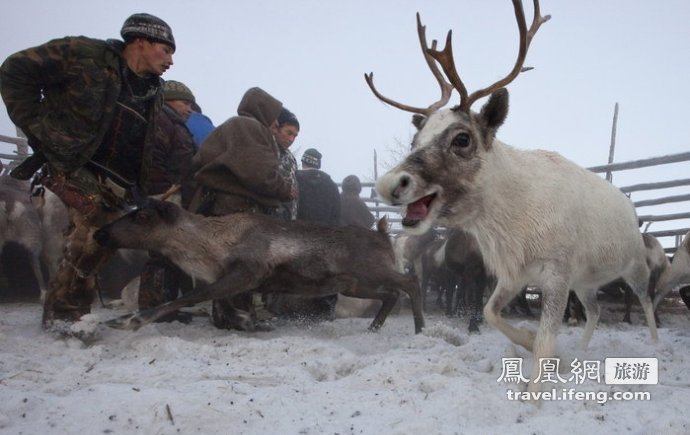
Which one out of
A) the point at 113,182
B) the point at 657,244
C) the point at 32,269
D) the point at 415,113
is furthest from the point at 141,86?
the point at 657,244

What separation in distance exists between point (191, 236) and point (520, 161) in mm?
2775

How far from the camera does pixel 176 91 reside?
605cm

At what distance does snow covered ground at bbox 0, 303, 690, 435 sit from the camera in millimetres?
2309

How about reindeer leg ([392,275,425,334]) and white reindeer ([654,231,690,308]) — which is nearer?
reindeer leg ([392,275,425,334])

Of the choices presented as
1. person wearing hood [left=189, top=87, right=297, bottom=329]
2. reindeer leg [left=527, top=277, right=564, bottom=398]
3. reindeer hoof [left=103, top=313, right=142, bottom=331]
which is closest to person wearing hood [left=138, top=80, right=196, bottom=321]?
person wearing hood [left=189, top=87, right=297, bottom=329]

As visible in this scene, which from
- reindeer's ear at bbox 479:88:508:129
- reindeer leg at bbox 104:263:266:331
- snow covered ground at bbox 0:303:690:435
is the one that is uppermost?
reindeer's ear at bbox 479:88:508:129

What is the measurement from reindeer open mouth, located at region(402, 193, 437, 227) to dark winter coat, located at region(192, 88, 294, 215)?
7.06ft

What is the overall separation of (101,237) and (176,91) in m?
2.31

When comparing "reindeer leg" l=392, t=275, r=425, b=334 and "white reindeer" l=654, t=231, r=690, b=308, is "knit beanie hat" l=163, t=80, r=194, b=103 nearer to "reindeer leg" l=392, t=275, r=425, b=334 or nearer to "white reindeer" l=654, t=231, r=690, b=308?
"reindeer leg" l=392, t=275, r=425, b=334

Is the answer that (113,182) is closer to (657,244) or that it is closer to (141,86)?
(141,86)

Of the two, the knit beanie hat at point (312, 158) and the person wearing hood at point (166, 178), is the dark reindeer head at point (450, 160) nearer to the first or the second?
the person wearing hood at point (166, 178)

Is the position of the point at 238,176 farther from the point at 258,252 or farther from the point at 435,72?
the point at 435,72

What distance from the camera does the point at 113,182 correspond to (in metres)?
4.53

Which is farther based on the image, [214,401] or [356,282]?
[356,282]
